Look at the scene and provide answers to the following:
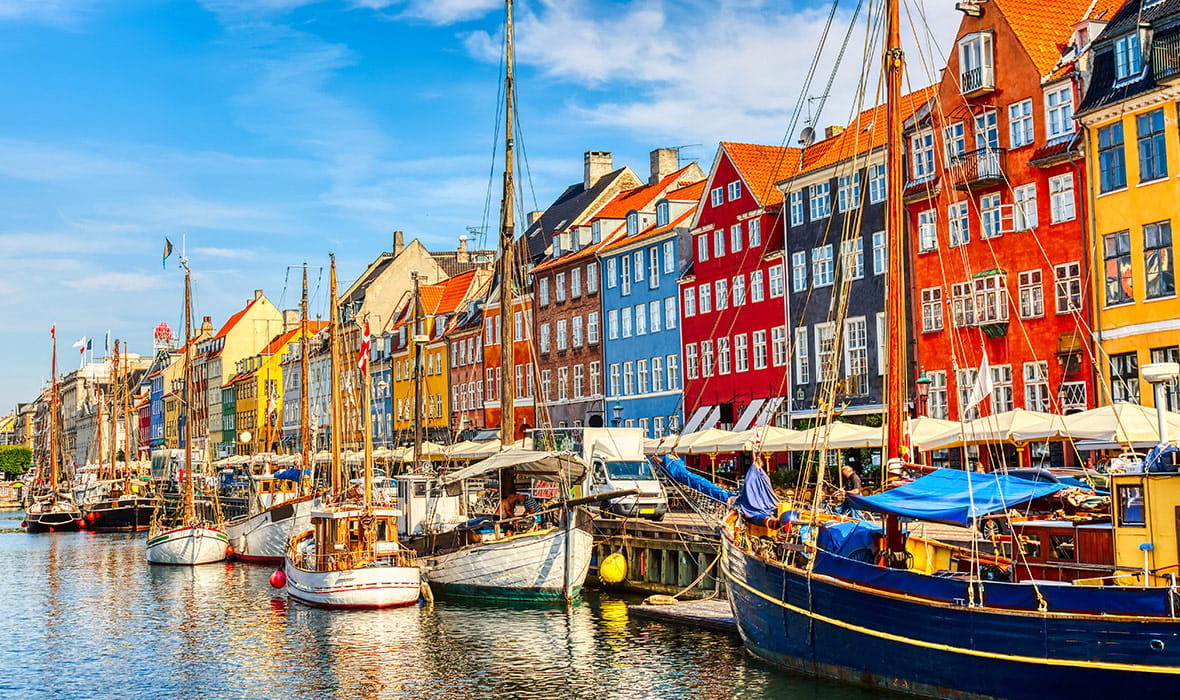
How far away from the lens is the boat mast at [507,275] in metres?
44.5

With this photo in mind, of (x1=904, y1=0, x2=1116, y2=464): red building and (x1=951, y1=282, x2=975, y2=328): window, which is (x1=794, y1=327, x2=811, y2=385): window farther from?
(x1=951, y1=282, x2=975, y2=328): window

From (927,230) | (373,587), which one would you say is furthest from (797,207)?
(373,587)

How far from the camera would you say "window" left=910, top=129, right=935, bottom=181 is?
48.3 metres

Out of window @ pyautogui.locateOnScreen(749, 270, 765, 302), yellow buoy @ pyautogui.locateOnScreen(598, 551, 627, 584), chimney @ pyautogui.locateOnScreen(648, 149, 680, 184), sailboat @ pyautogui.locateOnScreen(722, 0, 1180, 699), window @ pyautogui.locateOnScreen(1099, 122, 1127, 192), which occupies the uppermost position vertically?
chimney @ pyautogui.locateOnScreen(648, 149, 680, 184)

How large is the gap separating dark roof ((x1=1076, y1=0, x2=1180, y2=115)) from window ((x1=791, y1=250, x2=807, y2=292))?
640 inches

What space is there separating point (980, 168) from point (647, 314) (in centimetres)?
2577

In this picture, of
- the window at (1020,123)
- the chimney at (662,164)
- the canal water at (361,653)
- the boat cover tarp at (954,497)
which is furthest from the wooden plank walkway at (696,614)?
the chimney at (662,164)

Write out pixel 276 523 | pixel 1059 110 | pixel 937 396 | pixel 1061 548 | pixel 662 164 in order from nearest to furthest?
pixel 1061 548 → pixel 1059 110 → pixel 937 396 → pixel 276 523 → pixel 662 164

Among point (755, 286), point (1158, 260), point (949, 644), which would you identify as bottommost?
point (949, 644)

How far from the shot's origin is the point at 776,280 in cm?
5884

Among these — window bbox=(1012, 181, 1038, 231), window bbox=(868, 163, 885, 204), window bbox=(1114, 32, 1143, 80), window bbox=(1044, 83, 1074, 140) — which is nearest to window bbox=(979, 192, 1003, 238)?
window bbox=(1012, 181, 1038, 231)

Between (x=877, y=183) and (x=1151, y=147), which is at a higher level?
(x=877, y=183)

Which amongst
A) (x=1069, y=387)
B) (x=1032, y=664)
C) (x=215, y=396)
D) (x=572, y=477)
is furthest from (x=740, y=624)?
(x=215, y=396)

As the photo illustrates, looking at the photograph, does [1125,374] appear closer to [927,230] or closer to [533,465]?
[927,230]
